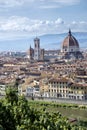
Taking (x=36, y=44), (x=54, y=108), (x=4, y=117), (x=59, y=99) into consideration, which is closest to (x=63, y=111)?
(x=54, y=108)

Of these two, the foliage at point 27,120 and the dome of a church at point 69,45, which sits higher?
the foliage at point 27,120

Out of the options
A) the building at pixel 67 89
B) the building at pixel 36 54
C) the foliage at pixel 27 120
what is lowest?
the building at pixel 36 54

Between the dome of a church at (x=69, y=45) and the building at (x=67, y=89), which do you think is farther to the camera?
the dome of a church at (x=69, y=45)

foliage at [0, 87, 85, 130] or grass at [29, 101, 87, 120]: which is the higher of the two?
foliage at [0, 87, 85, 130]

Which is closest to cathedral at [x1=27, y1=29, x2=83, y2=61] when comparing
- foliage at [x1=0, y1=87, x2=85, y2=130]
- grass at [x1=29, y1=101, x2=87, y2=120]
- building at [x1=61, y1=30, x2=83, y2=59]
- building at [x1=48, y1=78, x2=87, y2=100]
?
building at [x1=61, y1=30, x2=83, y2=59]

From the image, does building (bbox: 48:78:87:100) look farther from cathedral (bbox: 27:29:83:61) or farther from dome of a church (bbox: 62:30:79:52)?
dome of a church (bbox: 62:30:79:52)

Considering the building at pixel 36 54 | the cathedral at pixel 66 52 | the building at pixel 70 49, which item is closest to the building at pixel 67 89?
the cathedral at pixel 66 52

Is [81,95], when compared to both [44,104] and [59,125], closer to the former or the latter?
[44,104]

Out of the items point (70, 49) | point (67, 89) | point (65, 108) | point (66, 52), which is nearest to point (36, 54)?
point (66, 52)

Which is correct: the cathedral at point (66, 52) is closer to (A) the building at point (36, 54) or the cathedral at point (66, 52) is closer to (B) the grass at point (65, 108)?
(A) the building at point (36, 54)

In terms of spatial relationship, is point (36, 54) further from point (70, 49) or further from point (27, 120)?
point (27, 120)

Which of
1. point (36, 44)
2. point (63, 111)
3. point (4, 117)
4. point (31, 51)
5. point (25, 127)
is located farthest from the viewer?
point (36, 44)
